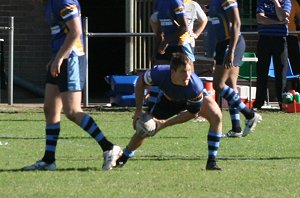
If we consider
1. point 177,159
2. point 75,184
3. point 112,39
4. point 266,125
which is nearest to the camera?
point 75,184

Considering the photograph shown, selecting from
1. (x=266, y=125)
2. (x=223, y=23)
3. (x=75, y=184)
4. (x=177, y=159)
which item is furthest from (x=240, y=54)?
(x=75, y=184)

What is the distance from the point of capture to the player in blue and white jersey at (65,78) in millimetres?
10305

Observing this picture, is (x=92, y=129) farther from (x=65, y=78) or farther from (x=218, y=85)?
(x=218, y=85)

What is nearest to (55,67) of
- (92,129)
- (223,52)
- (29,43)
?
(92,129)

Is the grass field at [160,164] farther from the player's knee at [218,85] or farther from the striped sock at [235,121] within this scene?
the player's knee at [218,85]

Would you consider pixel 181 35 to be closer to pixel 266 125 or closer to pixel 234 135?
pixel 234 135

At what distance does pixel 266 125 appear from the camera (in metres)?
15.7

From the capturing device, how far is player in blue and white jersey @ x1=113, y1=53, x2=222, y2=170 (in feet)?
33.3

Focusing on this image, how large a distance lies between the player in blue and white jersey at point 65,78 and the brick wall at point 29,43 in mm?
10903

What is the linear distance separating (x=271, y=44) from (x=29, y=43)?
557cm

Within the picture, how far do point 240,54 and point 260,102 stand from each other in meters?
3.99

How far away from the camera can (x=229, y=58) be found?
13.7 m

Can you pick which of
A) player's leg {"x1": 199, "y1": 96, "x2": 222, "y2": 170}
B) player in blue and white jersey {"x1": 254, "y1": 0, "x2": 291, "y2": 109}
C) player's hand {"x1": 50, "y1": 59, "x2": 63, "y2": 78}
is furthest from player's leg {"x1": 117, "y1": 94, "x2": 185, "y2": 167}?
player in blue and white jersey {"x1": 254, "y1": 0, "x2": 291, "y2": 109}

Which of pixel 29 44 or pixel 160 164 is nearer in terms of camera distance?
pixel 160 164
